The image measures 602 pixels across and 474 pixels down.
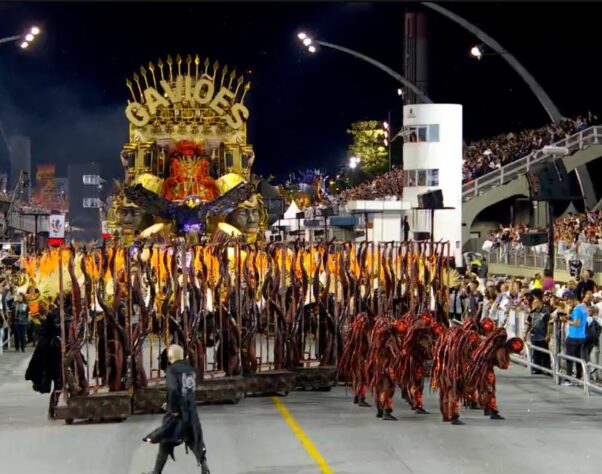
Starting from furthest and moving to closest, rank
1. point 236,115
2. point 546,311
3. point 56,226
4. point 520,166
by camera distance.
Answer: point 520,166 → point 56,226 → point 236,115 → point 546,311

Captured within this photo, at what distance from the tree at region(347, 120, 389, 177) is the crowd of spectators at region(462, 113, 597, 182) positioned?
77.9 feet

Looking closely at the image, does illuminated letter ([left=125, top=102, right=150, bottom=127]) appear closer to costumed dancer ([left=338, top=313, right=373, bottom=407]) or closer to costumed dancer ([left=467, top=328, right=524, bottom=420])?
costumed dancer ([left=338, top=313, right=373, bottom=407])

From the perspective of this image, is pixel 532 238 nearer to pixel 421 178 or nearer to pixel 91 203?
pixel 421 178

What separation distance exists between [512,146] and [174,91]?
17456 millimetres

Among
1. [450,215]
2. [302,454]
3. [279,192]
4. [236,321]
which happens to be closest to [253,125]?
[279,192]

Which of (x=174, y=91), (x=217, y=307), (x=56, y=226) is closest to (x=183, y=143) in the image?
(x=174, y=91)

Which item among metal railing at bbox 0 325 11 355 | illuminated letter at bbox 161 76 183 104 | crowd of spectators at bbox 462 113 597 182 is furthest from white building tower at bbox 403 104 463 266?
metal railing at bbox 0 325 11 355

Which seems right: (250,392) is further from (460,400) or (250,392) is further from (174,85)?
(174,85)

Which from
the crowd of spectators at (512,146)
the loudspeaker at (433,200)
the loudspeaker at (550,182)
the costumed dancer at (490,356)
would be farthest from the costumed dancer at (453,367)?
the crowd of spectators at (512,146)

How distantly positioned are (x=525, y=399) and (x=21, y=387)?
8531 millimetres

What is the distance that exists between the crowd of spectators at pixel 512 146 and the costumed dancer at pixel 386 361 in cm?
3070

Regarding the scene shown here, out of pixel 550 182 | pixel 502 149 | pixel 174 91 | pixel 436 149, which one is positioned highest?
pixel 174 91

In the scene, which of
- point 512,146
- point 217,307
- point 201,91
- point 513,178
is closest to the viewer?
point 217,307

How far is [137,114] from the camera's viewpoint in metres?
38.1
